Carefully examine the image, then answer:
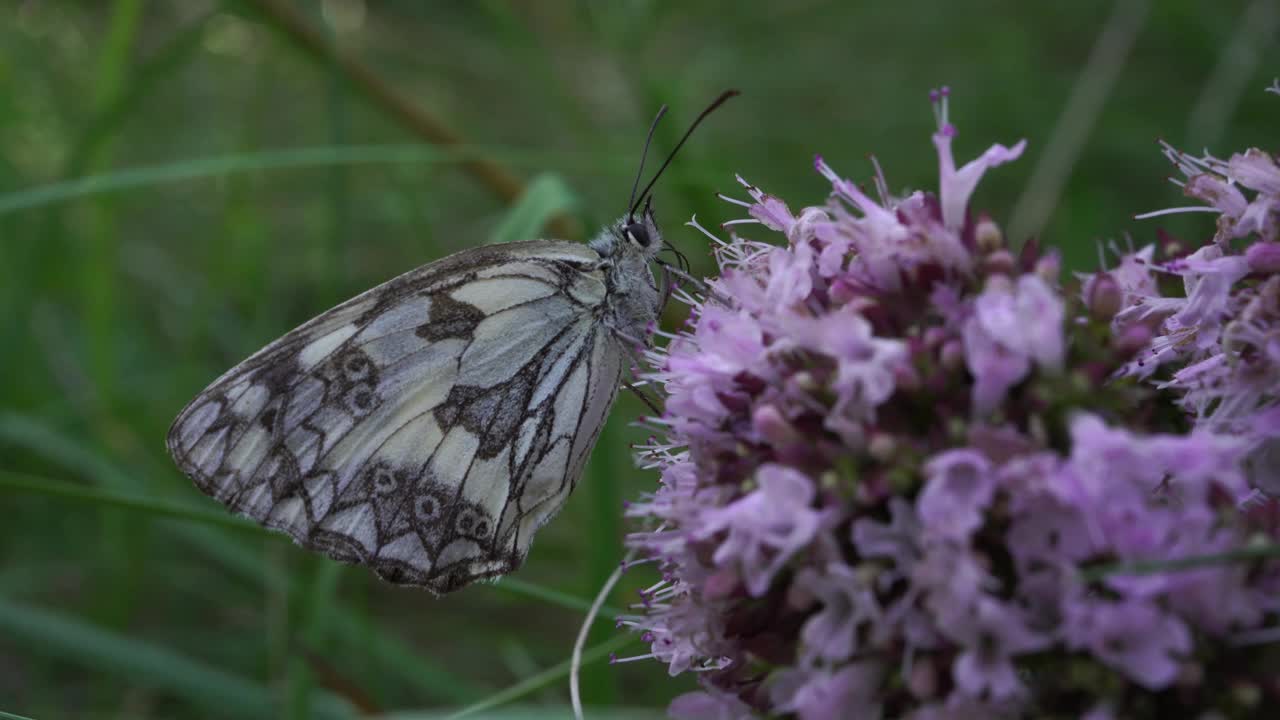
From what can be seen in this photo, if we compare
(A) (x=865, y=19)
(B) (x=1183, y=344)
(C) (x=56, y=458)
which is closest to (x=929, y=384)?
(B) (x=1183, y=344)

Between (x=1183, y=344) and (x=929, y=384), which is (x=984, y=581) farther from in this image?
(x=1183, y=344)

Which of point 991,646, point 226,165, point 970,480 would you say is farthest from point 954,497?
point 226,165

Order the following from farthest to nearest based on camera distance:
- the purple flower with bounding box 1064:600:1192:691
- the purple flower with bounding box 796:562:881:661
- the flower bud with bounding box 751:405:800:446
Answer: the flower bud with bounding box 751:405:800:446
the purple flower with bounding box 796:562:881:661
the purple flower with bounding box 1064:600:1192:691

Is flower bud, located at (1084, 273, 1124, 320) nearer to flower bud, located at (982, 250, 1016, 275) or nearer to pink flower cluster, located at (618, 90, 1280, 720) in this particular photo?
pink flower cluster, located at (618, 90, 1280, 720)

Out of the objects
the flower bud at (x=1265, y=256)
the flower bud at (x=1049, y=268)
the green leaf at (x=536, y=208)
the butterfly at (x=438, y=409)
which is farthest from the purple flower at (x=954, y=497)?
the green leaf at (x=536, y=208)

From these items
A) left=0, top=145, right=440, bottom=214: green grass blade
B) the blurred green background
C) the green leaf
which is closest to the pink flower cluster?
the blurred green background

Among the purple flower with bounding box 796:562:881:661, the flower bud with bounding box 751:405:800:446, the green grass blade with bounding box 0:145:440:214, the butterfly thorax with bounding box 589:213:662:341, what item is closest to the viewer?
the purple flower with bounding box 796:562:881:661
